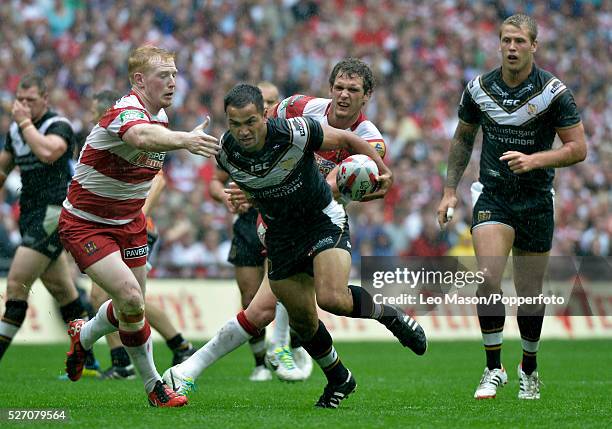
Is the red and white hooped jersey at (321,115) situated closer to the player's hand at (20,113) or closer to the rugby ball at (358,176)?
the rugby ball at (358,176)

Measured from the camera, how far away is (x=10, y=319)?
31.8ft

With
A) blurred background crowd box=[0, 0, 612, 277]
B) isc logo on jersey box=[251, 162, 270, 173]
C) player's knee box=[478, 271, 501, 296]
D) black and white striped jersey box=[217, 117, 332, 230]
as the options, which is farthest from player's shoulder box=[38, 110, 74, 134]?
blurred background crowd box=[0, 0, 612, 277]

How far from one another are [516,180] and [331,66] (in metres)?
13.0

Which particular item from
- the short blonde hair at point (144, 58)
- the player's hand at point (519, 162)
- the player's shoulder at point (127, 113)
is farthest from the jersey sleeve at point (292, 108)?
the player's hand at point (519, 162)

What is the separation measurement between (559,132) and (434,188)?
37.1 ft

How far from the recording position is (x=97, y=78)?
758 inches

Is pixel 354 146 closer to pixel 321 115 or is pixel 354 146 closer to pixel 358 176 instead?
pixel 358 176

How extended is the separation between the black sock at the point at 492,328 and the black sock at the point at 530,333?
0.67 ft

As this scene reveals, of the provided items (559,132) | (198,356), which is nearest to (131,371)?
(198,356)

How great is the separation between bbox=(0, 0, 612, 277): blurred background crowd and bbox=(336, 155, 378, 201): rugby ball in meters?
9.20

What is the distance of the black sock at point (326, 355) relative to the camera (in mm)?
7707

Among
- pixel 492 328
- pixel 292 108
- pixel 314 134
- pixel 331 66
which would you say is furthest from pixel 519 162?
pixel 331 66

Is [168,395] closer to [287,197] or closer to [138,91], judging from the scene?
[287,197]

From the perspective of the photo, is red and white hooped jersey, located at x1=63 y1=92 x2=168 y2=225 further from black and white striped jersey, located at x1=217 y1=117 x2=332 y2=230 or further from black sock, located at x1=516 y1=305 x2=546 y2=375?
black sock, located at x1=516 y1=305 x2=546 y2=375
